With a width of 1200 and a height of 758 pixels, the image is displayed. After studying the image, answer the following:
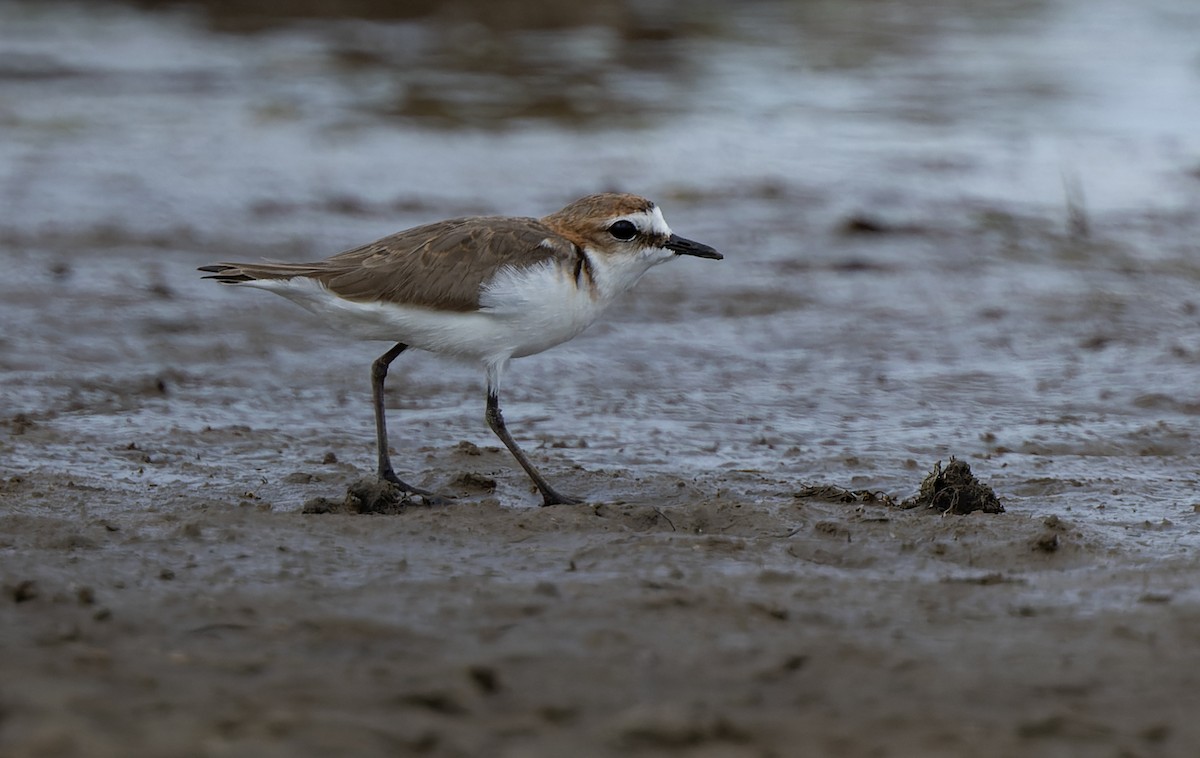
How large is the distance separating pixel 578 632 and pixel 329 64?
1697 centimetres

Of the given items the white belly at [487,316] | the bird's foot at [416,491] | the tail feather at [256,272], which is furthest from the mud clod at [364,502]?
the tail feather at [256,272]

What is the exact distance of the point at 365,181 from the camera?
46.3 ft

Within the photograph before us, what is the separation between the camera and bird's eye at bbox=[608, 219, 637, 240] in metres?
6.64

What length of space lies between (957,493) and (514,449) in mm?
1952

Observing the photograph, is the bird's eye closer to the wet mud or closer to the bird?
the bird

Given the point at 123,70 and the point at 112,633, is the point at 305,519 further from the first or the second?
the point at 123,70

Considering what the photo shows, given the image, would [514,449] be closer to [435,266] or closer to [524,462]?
[524,462]

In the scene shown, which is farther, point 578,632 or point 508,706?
point 578,632

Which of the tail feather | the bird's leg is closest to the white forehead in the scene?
the bird's leg

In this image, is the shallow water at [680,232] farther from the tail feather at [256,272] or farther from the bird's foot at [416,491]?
the tail feather at [256,272]

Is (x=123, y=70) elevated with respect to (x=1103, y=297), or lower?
elevated

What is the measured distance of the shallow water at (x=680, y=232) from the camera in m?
7.41

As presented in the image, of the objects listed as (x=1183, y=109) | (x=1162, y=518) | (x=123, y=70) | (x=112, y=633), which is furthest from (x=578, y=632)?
(x=123, y=70)

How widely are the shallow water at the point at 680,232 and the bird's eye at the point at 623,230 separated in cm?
113
